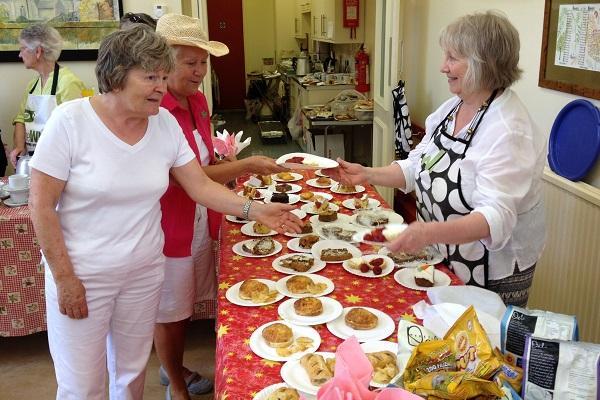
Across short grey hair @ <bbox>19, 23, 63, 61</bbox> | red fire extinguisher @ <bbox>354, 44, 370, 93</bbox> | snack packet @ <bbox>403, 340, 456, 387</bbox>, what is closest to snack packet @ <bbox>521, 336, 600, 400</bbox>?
snack packet @ <bbox>403, 340, 456, 387</bbox>

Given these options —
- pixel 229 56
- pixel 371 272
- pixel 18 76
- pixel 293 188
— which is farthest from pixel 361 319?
pixel 229 56

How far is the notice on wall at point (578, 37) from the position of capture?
2137mm

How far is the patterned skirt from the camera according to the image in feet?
5.53

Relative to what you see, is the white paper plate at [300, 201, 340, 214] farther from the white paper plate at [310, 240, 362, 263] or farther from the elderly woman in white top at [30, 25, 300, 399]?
the elderly woman in white top at [30, 25, 300, 399]

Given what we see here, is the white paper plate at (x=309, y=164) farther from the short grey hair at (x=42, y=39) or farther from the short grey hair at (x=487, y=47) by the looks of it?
the short grey hair at (x=42, y=39)

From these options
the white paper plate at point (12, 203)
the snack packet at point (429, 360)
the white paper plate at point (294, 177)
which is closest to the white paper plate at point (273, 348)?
the snack packet at point (429, 360)

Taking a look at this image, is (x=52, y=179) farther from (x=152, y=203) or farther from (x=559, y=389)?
(x=559, y=389)

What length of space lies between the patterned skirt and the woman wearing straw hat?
105 cm

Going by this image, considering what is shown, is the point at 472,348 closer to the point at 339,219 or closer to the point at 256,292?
the point at 256,292

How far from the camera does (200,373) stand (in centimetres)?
273

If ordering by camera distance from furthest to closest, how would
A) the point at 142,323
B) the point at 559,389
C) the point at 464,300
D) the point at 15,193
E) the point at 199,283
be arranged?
the point at 15,193 → the point at 199,283 → the point at 142,323 → the point at 464,300 → the point at 559,389

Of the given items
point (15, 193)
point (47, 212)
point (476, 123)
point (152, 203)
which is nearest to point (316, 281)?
point (152, 203)

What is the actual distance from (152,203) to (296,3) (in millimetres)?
8931

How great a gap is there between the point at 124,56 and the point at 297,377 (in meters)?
1.01
